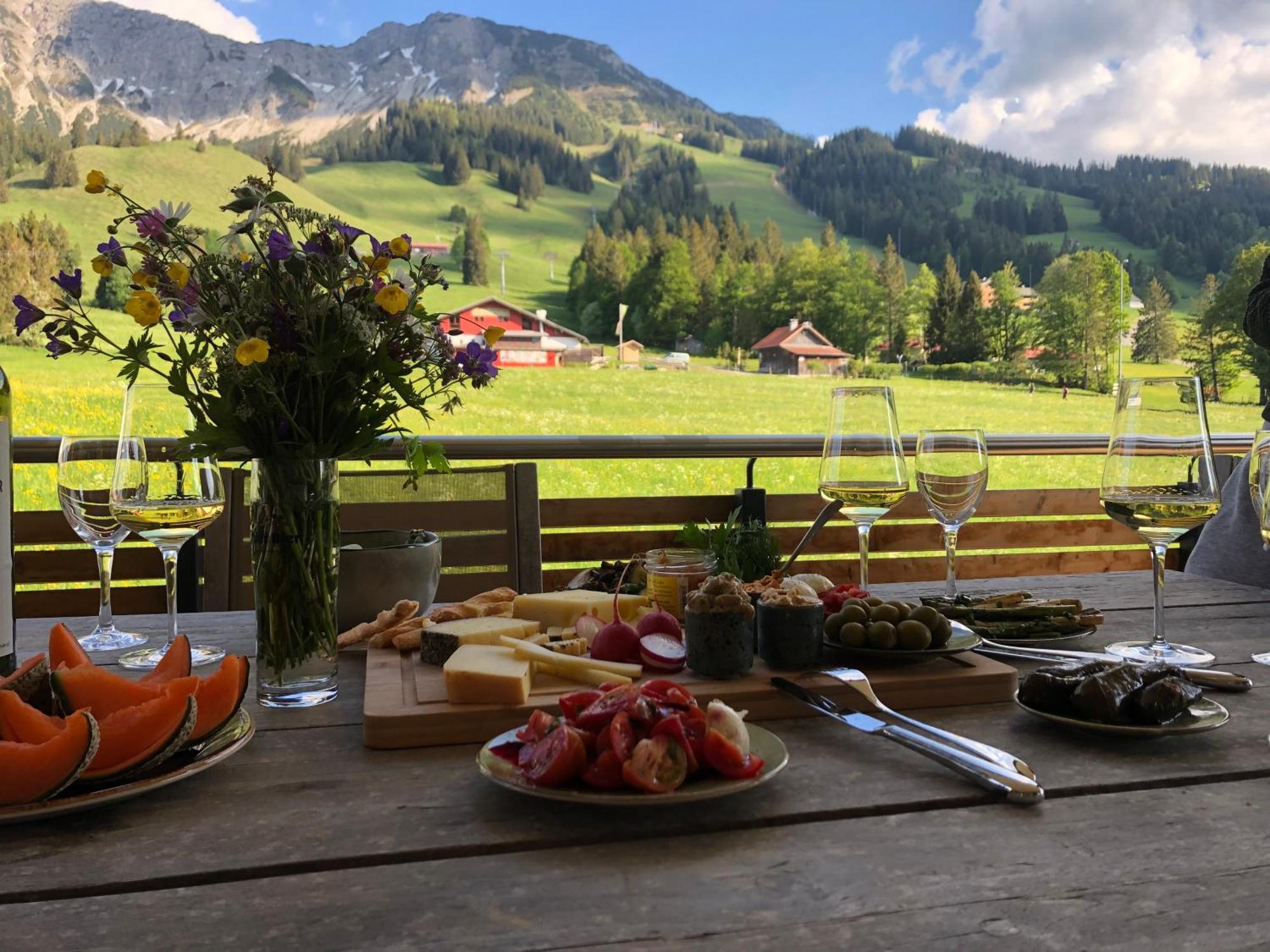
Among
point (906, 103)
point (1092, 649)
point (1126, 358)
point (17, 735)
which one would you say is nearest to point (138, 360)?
point (17, 735)

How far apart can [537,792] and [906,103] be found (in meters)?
50.9

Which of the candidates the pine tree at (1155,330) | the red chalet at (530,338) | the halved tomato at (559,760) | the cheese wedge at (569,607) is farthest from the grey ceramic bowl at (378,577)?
the pine tree at (1155,330)

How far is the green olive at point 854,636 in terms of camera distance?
1.01 metres

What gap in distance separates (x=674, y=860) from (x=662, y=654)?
38 centimetres

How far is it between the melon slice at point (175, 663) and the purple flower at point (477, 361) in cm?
38

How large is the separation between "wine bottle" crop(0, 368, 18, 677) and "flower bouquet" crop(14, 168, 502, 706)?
86 mm

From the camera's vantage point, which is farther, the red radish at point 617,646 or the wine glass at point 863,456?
the wine glass at point 863,456

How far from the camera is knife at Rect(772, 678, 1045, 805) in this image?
0.69 meters

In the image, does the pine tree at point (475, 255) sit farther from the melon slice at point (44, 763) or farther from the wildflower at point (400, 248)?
the melon slice at point (44, 763)

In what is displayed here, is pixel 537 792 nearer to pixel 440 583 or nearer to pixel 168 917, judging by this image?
pixel 168 917

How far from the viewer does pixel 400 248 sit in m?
0.97

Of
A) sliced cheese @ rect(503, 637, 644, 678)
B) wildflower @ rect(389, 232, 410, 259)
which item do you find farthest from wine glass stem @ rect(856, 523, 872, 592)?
wildflower @ rect(389, 232, 410, 259)

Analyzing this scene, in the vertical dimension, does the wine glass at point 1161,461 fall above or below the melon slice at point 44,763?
above

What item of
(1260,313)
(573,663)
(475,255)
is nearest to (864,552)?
(573,663)
